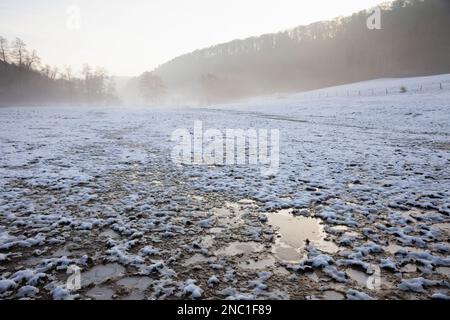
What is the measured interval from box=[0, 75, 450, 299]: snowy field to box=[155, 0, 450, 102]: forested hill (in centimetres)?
9032

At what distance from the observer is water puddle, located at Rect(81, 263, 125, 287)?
4.22 meters

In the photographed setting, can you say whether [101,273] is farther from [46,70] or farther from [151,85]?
[46,70]

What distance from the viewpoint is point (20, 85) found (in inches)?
2933

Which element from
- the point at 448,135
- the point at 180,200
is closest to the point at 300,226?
the point at 180,200

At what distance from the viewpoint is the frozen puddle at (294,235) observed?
5.06 meters

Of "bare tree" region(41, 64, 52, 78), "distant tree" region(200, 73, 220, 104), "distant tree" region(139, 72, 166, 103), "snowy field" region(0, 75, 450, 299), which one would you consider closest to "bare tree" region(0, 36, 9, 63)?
"bare tree" region(41, 64, 52, 78)

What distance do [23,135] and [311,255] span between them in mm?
21307

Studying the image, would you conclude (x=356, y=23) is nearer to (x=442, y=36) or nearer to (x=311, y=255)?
(x=442, y=36)

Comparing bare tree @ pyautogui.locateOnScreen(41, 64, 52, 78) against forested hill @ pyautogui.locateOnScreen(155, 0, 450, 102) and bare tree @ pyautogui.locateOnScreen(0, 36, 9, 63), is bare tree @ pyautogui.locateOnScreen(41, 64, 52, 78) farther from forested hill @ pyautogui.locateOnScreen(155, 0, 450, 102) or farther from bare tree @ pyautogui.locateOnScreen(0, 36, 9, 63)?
forested hill @ pyautogui.locateOnScreen(155, 0, 450, 102)

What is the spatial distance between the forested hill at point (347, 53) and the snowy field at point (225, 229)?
90.3 metres

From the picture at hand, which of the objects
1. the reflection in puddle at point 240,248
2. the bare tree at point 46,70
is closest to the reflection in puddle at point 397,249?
the reflection in puddle at point 240,248

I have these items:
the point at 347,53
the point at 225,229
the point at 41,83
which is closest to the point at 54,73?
the point at 41,83

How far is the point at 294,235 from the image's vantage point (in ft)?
18.7

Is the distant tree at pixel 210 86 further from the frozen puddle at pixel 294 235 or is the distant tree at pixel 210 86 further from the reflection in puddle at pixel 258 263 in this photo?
the reflection in puddle at pixel 258 263
